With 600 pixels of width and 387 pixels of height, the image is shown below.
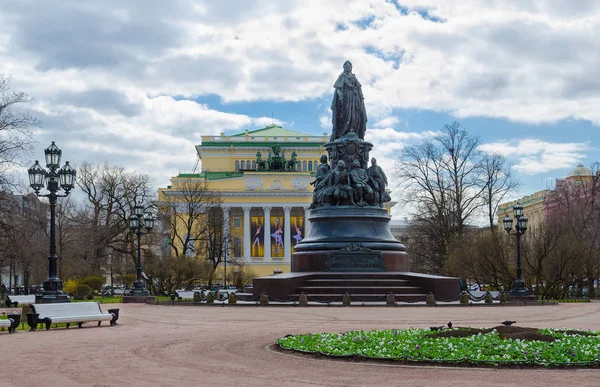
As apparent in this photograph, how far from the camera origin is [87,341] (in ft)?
54.7

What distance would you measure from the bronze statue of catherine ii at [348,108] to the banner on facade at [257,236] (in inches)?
2594

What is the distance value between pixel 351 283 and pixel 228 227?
2228 inches

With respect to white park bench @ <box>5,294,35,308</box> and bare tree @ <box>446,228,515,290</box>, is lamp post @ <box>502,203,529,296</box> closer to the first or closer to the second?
bare tree @ <box>446,228,515,290</box>

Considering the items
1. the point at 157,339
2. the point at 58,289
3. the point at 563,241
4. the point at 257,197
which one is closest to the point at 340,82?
the point at 563,241

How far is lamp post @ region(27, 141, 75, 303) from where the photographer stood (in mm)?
23938

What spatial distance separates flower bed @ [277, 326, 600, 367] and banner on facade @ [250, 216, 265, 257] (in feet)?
289

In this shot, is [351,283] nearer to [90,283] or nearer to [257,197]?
[90,283]

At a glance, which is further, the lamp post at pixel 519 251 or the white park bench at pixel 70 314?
the lamp post at pixel 519 251

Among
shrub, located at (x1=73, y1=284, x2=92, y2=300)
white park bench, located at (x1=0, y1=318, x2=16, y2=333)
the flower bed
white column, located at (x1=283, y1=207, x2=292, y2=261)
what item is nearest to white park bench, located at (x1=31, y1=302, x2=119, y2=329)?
white park bench, located at (x1=0, y1=318, x2=16, y2=333)

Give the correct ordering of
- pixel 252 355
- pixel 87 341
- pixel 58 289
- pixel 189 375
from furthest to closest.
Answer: pixel 58 289 → pixel 87 341 → pixel 252 355 → pixel 189 375

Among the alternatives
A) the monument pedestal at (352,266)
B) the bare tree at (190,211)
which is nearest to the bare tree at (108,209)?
the bare tree at (190,211)

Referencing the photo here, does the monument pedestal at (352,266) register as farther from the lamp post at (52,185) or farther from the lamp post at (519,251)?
the lamp post at (52,185)

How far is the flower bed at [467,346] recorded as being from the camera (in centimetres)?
1203

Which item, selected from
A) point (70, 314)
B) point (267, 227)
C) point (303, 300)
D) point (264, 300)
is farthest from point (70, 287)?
point (267, 227)
